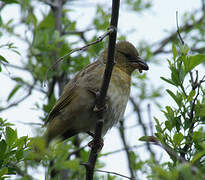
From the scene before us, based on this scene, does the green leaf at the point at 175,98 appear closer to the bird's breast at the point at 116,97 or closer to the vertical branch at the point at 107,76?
the vertical branch at the point at 107,76

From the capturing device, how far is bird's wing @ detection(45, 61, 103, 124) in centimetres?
455

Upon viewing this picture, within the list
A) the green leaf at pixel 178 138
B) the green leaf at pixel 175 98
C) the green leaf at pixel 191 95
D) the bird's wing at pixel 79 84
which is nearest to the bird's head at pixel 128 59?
the bird's wing at pixel 79 84

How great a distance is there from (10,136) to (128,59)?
256cm

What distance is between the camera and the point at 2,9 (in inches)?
232

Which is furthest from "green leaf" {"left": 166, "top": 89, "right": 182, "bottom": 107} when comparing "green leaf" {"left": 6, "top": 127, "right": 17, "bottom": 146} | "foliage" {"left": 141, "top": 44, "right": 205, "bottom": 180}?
"green leaf" {"left": 6, "top": 127, "right": 17, "bottom": 146}

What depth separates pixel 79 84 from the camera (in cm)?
467

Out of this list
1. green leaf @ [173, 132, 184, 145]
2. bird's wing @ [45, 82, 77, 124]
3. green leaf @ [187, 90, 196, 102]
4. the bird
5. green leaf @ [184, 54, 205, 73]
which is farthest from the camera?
bird's wing @ [45, 82, 77, 124]

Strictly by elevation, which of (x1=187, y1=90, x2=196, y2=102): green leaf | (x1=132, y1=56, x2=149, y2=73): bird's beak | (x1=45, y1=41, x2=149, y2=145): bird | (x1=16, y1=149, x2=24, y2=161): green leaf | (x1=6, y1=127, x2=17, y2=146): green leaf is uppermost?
(x1=132, y1=56, x2=149, y2=73): bird's beak

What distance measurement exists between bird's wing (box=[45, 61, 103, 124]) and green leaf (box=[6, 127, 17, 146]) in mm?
1394

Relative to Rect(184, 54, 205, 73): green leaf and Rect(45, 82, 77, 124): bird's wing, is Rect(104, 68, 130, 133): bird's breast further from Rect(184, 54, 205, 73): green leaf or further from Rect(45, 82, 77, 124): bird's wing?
Rect(184, 54, 205, 73): green leaf

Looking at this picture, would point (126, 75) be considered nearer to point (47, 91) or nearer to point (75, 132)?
point (75, 132)

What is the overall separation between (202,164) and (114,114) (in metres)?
1.82

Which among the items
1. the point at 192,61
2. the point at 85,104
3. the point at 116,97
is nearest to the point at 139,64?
the point at 116,97

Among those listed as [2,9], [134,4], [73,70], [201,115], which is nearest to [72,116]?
[73,70]
